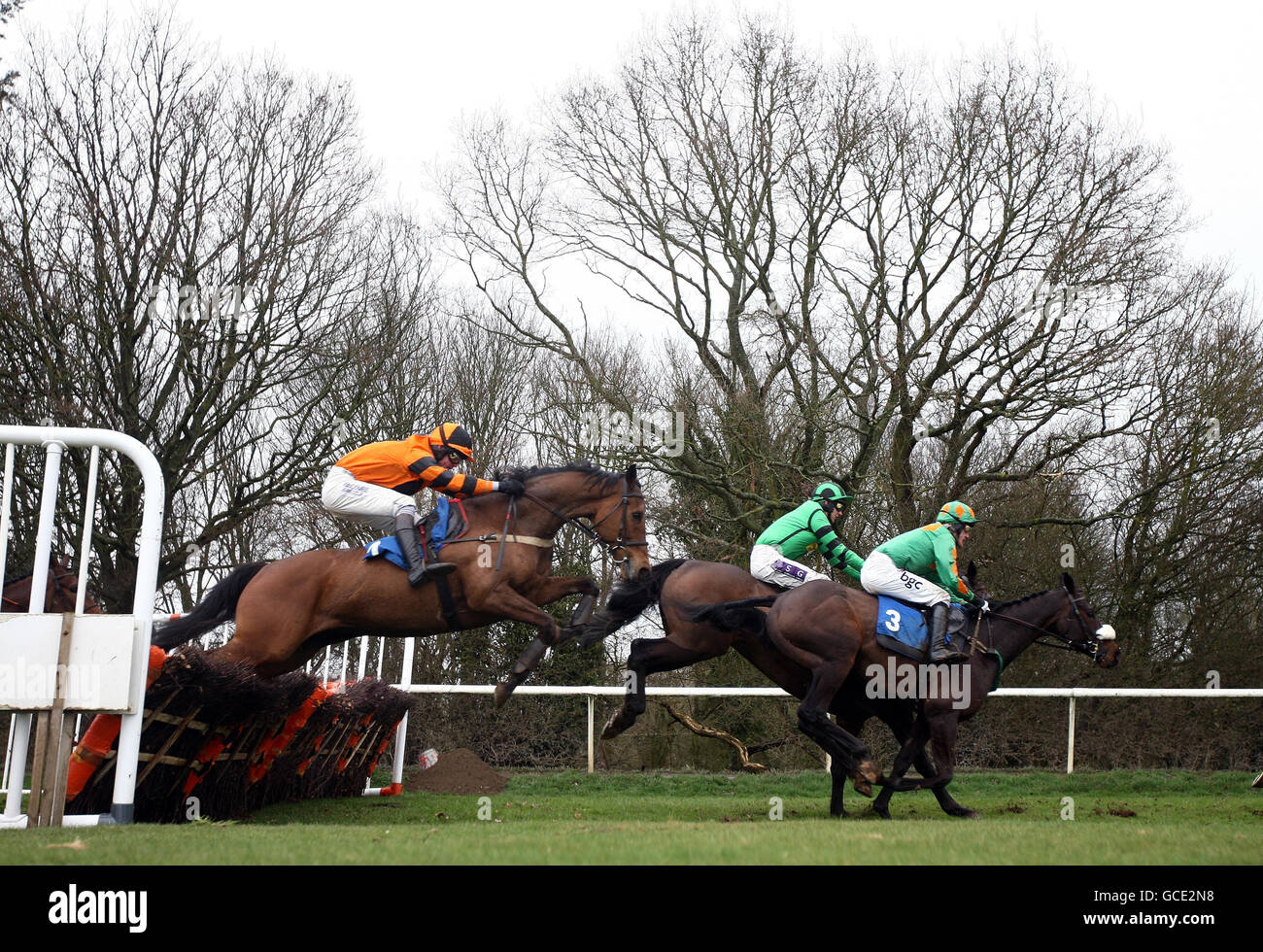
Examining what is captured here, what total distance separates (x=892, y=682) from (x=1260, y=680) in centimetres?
977

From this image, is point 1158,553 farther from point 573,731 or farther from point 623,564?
point 623,564

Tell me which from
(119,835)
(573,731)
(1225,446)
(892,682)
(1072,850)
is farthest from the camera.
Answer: (1225,446)

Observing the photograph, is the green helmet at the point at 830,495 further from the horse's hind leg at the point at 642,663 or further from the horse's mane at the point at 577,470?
the horse's mane at the point at 577,470

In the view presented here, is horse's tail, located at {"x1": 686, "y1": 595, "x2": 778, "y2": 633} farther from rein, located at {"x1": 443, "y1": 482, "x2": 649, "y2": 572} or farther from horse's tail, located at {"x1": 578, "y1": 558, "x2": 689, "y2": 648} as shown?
rein, located at {"x1": 443, "y1": 482, "x2": 649, "y2": 572}

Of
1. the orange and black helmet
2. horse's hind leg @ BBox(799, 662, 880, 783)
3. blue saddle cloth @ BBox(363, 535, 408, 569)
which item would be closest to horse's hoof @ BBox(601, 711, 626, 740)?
horse's hind leg @ BBox(799, 662, 880, 783)

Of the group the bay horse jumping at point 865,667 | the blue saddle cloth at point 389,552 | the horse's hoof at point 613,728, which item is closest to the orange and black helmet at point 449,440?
the blue saddle cloth at point 389,552

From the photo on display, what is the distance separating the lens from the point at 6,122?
15703mm

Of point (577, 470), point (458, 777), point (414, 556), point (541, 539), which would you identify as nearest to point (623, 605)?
point (541, 539)

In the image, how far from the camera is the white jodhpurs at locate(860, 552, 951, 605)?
27.4 feet

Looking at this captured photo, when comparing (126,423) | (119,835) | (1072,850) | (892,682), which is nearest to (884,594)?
(892,682)

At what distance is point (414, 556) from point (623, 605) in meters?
1.62

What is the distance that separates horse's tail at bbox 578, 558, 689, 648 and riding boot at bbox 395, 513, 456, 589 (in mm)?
1138

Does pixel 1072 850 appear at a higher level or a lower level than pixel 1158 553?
lower

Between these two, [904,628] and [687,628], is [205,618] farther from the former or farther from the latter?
[904,628]
